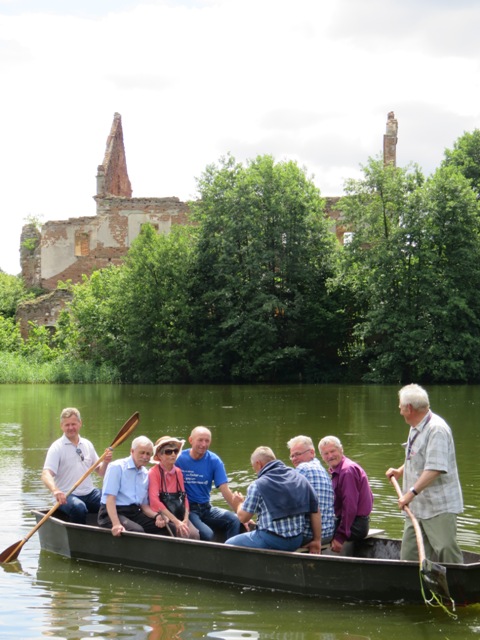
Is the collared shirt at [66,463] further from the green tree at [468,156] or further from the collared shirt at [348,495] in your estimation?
the green tree at [468,156]

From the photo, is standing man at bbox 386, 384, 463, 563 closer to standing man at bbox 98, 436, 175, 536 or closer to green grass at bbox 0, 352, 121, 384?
standing man at bbox 98, 436, 175, 536

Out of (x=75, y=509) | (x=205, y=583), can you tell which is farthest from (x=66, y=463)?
(x=205, y=583)

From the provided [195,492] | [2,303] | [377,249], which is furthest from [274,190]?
[195,492]

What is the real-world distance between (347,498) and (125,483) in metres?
2.16

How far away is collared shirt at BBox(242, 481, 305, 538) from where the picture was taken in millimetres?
7520

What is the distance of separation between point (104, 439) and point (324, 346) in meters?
25.3

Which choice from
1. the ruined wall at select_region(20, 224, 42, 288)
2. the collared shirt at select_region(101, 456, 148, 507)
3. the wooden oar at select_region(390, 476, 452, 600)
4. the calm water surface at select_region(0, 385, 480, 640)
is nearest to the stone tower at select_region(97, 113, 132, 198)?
the ruined wall at select_region(20, 224, 42, 288)

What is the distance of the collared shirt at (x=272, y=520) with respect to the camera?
24.7ft

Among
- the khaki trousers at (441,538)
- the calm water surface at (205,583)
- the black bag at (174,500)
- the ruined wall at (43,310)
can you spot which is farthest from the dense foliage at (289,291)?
the khaki trousers at (441,538)

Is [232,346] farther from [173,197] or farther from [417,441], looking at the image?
[417,441]

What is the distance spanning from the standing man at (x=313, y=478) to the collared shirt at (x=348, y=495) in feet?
0.73

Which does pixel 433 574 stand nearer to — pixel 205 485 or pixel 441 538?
pixel 441 538

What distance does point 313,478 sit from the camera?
7.69m

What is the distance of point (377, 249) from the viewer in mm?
39375
